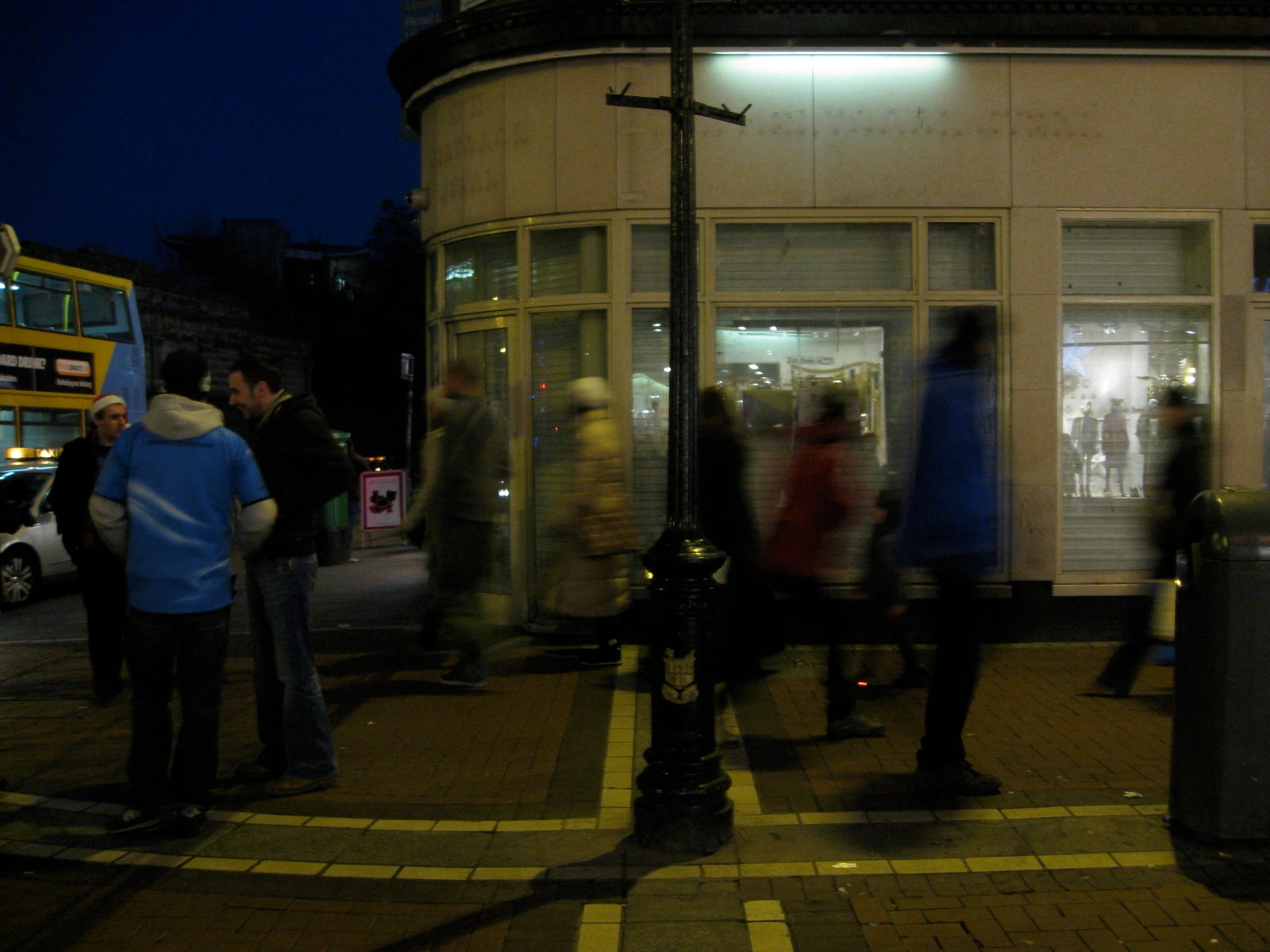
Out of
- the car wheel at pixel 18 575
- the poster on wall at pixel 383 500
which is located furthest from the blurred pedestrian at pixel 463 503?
the poster on wall at pixel 383 500

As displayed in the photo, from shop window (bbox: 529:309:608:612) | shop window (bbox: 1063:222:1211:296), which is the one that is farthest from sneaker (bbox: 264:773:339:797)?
shop window (bbox: 1063:222:1211:296)

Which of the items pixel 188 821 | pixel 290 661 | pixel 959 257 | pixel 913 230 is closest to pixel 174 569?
pixel 290 661

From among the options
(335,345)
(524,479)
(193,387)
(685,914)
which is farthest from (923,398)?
(335,345)

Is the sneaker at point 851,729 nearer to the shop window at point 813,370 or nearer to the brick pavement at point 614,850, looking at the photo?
the brick pavement at point 614,850

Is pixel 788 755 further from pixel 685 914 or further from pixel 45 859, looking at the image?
pixel 45 859

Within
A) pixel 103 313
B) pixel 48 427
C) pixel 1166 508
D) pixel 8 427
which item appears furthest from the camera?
pixel 103 313

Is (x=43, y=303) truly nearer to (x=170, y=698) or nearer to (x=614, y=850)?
(x=170, y=698)

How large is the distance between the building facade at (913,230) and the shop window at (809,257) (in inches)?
0.7

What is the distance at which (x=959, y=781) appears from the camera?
5.03m

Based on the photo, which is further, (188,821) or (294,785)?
(294,785)

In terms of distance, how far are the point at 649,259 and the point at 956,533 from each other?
14.2 feet

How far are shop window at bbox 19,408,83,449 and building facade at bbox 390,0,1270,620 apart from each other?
10424 mm

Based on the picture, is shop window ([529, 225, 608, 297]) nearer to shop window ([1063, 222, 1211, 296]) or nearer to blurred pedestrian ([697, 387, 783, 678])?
blurred pedestrian ([697, 387, 783, 678])

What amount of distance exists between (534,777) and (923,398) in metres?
2.70
